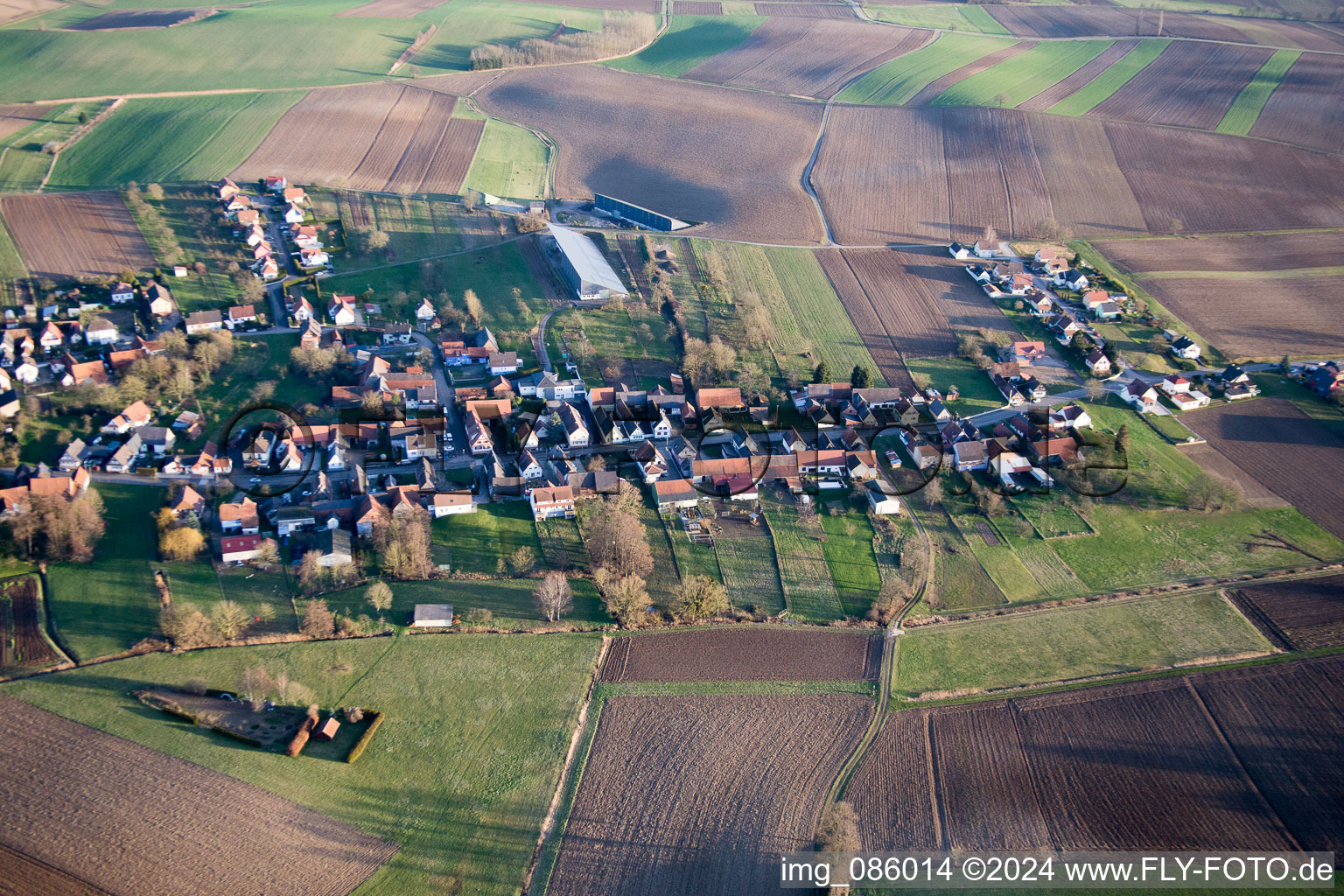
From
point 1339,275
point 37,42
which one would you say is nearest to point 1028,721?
point 1339,275

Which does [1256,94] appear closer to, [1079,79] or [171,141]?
[1079,79]

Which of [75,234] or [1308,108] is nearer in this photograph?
[75,234]

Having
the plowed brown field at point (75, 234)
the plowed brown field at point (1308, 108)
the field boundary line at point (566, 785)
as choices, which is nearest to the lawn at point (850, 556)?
the field boundary line at point (566, 785)

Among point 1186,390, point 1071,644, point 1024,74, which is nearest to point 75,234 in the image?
point 1071,644

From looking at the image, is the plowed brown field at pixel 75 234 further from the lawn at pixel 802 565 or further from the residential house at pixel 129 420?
the lawn at pixel 802 565

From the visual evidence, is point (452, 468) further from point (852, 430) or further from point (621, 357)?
point (852, 430)

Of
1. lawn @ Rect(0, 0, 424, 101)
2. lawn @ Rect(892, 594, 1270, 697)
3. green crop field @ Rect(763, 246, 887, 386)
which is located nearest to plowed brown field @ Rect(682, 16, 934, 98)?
lawn @ Rect(0, 0, 424, 101)
